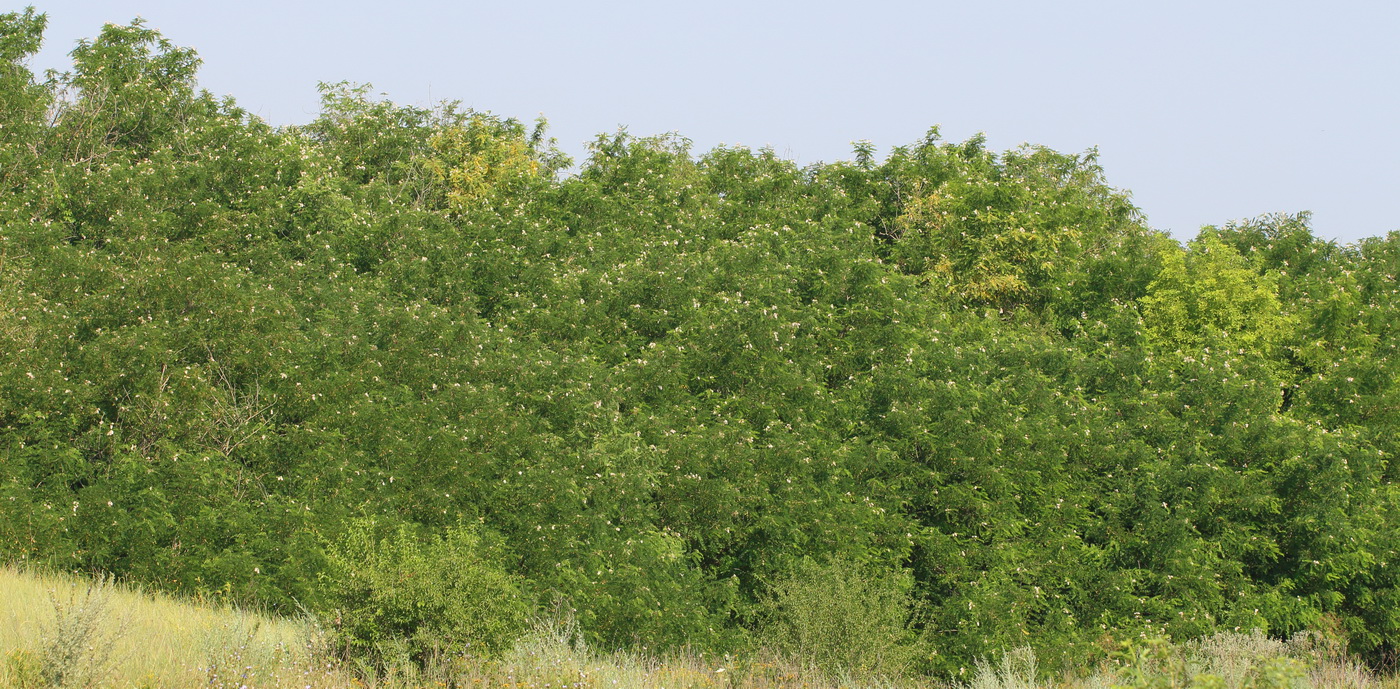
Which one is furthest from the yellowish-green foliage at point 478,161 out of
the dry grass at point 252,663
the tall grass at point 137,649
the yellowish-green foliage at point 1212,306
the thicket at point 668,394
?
the tall grass at point 137,649

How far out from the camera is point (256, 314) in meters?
17.4

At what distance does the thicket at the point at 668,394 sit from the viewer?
15328 millimetres

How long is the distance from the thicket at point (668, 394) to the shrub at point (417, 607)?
0.68 ft

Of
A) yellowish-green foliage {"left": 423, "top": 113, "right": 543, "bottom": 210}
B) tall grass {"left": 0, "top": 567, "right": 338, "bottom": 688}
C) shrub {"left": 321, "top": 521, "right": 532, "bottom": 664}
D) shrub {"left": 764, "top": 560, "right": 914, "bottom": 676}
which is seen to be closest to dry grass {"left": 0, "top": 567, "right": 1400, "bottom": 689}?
tall grass {"left": 0, "top": 567, "right": 338, "bottom": 688}

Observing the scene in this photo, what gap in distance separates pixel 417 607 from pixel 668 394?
10305 mm

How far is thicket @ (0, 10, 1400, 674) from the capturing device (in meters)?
15.3

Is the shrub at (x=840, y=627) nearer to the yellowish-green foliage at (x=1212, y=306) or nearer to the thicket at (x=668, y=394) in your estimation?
the thicket at (x=668, y=394)

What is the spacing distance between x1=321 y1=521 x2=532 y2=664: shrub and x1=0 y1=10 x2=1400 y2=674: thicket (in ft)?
0.68

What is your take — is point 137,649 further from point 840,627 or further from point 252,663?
point 840,627

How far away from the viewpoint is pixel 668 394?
61.2 ft

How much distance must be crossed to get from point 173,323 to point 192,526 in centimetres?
385

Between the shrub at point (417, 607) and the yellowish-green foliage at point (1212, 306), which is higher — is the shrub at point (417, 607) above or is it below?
below

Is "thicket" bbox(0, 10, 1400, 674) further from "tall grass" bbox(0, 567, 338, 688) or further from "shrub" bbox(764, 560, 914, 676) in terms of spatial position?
"tall grass" bbox(0, 567, 338, 688)

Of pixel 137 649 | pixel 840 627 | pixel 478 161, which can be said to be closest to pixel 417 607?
pixel 137 649
